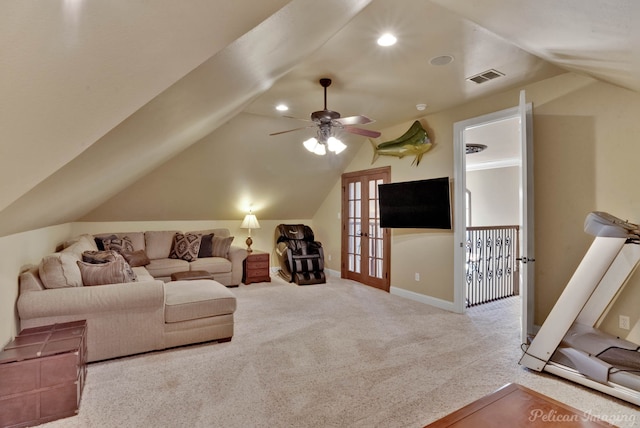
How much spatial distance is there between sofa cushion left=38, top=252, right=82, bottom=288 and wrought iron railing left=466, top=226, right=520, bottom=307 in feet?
15.0

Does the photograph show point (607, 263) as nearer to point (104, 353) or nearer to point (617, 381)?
point (617, 381)

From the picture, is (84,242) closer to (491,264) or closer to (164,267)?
(164,267)

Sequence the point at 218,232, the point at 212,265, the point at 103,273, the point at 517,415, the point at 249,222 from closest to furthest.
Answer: the point at 517,415, the point at 103,273, the point at 212,265, the point at 218,232, the point at 249,222

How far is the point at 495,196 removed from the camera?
7.93 meters

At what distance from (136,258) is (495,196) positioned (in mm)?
7706

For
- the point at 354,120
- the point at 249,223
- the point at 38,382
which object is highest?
the point at 354,120

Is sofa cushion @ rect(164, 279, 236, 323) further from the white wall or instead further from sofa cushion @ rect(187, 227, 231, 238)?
the white wall

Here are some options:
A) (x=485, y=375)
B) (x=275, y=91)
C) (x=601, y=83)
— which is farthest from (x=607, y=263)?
(x=275, y=91)

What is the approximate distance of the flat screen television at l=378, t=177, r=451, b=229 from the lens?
4.33m

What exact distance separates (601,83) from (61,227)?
21.4 feet

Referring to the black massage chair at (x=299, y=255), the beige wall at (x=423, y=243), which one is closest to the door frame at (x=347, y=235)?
the beige wall at (x=423, y=243)

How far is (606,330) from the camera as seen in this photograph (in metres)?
2.92

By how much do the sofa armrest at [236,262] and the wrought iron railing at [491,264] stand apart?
143 inches

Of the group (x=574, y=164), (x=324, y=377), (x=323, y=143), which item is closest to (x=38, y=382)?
(x=324, y=377)
